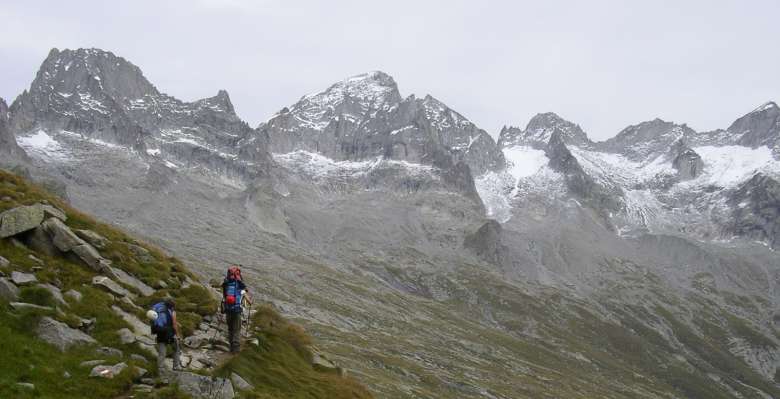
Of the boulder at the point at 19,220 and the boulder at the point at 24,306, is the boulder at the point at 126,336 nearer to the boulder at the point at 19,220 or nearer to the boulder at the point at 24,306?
the boulder at the point at 24,306

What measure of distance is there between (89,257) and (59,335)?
22.0 feet

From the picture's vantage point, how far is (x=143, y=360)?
77.8 feet

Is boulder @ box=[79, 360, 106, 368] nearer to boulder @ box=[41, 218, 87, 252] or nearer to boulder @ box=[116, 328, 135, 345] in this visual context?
boulder @ box=[116, 328, 135, 345]

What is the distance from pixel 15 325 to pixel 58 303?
6.76 ft

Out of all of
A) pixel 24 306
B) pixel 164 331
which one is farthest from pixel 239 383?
pixel 24 306

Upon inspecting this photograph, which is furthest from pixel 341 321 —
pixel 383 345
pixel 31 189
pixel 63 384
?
pixel 63 384

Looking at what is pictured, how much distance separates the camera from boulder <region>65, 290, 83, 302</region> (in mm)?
25344

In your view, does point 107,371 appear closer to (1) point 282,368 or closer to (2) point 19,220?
(1) point 282,368

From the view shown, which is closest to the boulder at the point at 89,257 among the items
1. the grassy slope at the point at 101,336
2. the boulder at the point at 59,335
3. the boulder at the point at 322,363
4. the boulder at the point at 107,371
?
the grassy slope at the point at 101,336

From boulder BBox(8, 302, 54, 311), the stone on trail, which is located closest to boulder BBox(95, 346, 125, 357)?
the stone on trail

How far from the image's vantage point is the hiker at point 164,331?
23219 mm

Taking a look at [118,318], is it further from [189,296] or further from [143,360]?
[189,296]

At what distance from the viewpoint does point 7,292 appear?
78.2ft

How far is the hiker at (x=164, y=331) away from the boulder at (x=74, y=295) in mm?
3759
